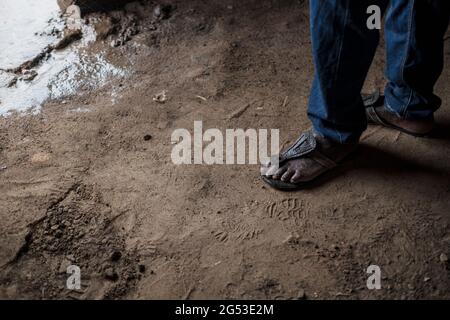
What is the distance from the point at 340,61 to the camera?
161 cm

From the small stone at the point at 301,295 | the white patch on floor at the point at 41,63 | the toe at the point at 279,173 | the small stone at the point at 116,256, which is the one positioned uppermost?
the white patch on floor at the point at 41,63

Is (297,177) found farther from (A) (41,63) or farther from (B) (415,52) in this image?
(A) (41,63)

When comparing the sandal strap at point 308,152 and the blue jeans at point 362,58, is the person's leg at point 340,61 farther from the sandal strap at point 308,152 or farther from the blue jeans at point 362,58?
the sandal strap at point 308,152

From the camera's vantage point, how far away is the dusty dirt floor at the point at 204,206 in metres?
1.63

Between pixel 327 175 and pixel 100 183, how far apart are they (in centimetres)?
108

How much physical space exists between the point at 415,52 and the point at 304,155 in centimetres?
66

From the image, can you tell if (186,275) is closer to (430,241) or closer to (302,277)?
(302,277)

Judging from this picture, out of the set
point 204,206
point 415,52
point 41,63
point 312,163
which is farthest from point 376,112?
point 41,63

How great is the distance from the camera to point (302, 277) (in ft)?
5.37

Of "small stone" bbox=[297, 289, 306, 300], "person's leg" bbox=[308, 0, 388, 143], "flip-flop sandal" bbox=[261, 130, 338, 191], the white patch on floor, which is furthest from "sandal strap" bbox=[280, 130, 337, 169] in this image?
the white patch on floor

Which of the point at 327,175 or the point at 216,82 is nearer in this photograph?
the point at 327,175

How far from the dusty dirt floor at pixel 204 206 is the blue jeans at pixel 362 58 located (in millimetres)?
235

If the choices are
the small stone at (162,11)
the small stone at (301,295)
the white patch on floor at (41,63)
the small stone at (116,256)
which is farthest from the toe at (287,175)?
the small stone at (162,11)
